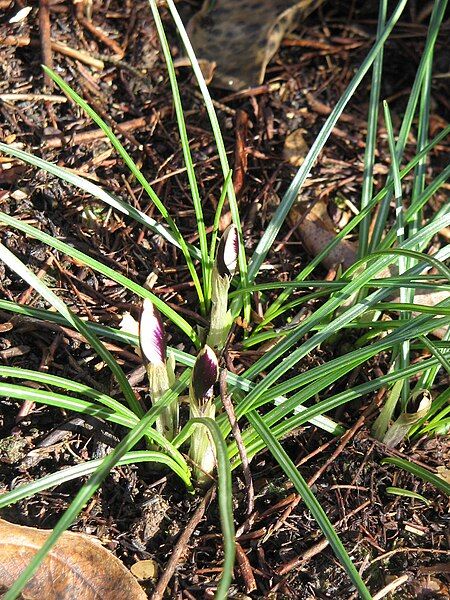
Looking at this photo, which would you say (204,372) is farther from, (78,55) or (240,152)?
(78,55)

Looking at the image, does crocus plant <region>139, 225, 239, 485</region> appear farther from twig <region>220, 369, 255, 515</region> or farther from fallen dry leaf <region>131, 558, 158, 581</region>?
fallen dry leaf <region>131, 558, 158, 581</region>

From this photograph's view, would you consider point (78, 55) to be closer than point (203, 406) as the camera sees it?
No

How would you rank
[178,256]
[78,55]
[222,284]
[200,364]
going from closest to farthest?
1. [200,364]
2. [222,284]
3. [178,256]
4. [78,55]

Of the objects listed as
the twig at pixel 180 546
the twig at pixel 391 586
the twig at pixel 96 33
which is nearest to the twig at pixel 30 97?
the twig at pixel 96 33

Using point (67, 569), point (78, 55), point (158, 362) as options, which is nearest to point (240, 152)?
point (78, 55)

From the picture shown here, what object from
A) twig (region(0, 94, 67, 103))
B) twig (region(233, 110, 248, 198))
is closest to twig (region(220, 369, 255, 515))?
twig (region(233, 110, 248, 198))

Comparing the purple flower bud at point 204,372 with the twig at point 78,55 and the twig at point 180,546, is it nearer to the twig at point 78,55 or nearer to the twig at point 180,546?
the twig at point 180,546

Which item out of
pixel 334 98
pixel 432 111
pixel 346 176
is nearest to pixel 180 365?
pixel 346 176
